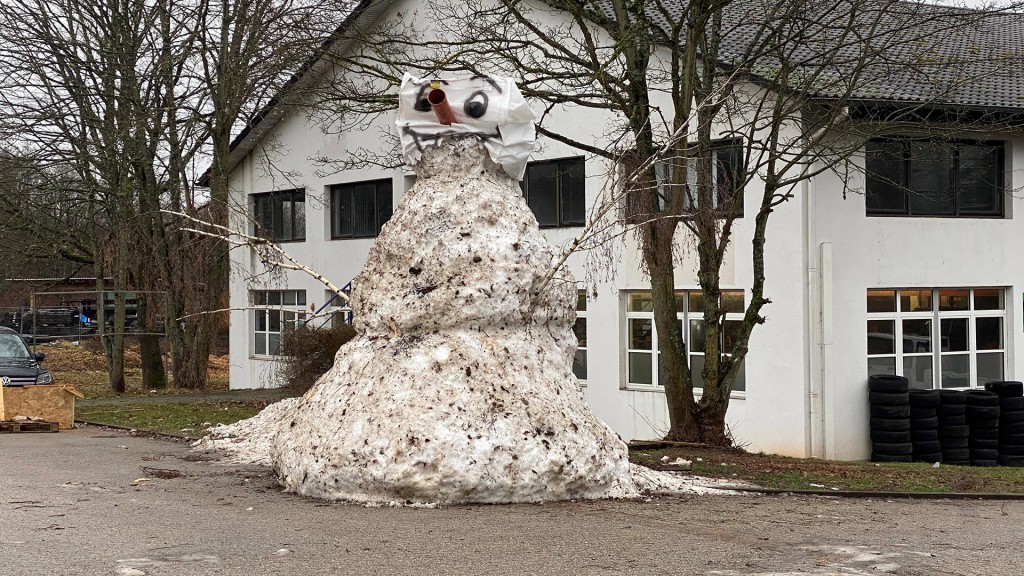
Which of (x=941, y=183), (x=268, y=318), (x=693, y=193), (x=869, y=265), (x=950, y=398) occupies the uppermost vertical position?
(x=941, y=183)

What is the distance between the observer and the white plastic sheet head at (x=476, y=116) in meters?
11.8

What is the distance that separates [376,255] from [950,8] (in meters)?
Answer: 8.86

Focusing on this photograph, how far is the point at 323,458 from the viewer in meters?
10.5

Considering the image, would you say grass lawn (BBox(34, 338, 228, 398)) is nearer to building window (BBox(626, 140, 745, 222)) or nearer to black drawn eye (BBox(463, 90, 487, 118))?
building window (BBox(626, 140, 745, 222))

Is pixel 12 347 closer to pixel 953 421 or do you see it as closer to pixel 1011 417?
pixel 953 421

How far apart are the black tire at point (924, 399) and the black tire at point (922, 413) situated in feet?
0.17

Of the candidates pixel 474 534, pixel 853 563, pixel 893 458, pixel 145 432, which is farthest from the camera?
pixel 893 458

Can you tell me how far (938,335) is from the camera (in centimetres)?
2245

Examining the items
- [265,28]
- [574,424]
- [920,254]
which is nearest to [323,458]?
[574,424]

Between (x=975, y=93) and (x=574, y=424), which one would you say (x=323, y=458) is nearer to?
(x=574, y=424)

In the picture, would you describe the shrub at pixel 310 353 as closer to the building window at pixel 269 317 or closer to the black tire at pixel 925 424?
the building window at pixel 269 317

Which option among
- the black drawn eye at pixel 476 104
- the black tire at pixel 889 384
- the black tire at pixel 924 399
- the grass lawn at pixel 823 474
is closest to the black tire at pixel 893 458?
the black tire at pixel 924 399

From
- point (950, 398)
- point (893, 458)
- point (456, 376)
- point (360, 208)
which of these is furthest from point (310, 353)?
point (456, 376)

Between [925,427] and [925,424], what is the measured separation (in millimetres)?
63
